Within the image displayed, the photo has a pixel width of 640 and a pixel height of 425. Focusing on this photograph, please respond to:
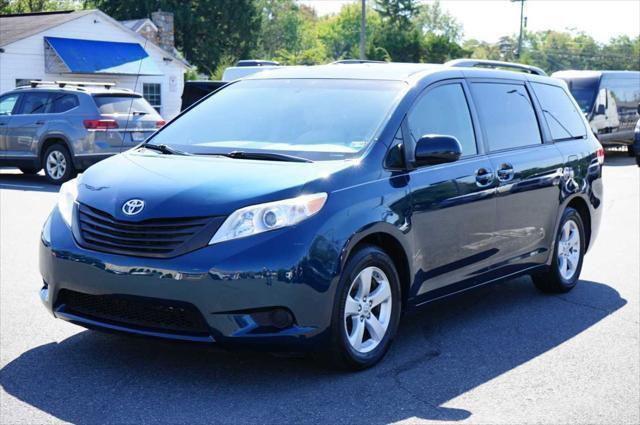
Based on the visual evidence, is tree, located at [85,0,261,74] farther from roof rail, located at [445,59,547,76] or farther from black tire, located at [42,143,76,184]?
roof rail, located at [445,59,547,76]

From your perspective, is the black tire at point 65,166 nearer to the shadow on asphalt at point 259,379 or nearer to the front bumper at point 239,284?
the shadow on asphalt at point 259,379

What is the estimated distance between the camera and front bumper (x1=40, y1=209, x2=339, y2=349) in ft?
16.0

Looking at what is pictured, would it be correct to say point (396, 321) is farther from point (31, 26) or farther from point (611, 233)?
point (31, 26)

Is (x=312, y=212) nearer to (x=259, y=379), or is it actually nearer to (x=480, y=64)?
(x=259, y=379)

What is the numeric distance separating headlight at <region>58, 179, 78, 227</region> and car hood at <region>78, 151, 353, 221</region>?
2.3 inches

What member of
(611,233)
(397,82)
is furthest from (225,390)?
(611,233)

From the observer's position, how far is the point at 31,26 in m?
35.0

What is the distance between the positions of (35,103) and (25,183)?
1536 millimetres

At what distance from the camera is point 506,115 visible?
7.13m

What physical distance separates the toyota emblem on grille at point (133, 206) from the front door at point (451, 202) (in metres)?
1.63

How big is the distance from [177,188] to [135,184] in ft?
0.95

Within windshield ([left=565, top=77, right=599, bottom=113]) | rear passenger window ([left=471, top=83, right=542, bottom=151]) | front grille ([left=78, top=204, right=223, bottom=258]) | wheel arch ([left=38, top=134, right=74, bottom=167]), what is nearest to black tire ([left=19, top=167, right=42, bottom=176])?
wheel arch ([left=38, top=134, right=74, bottom=167])

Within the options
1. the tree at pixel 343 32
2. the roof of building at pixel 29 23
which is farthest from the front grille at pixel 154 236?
the tree at pixel 343 32

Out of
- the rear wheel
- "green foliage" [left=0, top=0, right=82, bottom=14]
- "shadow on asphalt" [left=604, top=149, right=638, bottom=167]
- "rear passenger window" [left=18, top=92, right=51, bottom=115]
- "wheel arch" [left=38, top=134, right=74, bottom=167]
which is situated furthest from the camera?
"green foliage" [left=0, top=0, right=82, bottom=14]
